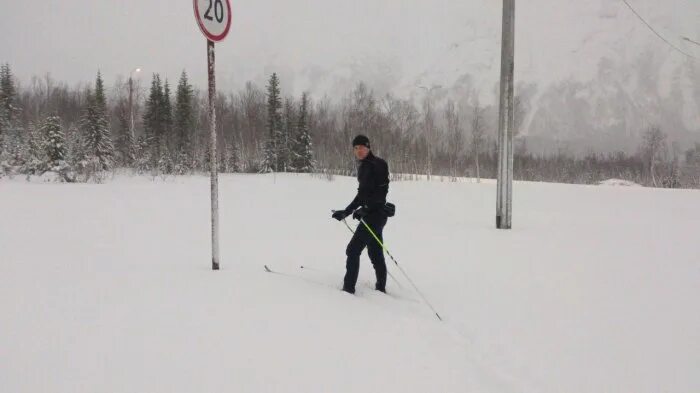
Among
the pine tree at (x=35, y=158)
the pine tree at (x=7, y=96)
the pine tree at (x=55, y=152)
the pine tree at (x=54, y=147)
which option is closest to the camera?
the pine tree at (x=55, y=152)

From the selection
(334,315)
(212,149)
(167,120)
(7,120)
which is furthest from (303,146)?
(334,315)

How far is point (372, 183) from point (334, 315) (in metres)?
1.72

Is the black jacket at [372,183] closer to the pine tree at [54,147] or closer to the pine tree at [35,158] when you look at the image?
the pine tree at [54,147]

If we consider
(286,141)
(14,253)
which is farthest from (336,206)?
(286,141)

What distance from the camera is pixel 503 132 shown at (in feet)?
33.9

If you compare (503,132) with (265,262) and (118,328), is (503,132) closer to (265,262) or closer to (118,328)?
(265,262)

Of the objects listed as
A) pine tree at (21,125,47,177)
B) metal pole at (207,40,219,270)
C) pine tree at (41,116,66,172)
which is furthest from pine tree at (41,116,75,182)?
metal pole at (207,40,219,270)

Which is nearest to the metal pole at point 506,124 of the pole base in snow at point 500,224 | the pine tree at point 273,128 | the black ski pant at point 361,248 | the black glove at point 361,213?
the pole base in snow at point 500,224

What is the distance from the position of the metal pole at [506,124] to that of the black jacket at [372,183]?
6.11 m

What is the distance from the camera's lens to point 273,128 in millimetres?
50500

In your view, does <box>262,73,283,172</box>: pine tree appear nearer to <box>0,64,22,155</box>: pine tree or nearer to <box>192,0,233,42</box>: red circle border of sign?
<box>0,64,22,155</box>: pine tree

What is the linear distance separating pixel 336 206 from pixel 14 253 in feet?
39.5

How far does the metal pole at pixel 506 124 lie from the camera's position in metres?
10.3

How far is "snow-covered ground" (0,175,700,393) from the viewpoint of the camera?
2848mm
